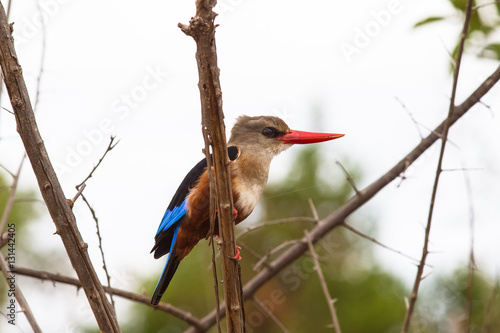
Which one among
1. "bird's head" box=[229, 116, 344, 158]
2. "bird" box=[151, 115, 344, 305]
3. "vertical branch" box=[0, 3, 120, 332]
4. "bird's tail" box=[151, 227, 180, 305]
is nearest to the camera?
"vertical branch" box=[0, 3, 120, 332]

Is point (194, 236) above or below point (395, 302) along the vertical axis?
above

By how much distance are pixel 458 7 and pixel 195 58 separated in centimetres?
145

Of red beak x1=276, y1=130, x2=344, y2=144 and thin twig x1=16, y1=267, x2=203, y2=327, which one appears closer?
thin twig x1=16, y1=267, x2=203, y2=327

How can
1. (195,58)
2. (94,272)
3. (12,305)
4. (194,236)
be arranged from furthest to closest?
(194,236), (12,305), (94,272), (195,58)

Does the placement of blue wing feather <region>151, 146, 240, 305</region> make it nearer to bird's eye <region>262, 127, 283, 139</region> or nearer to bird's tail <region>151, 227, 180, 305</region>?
bird's tail <region>151, 227, 180, 305</region>

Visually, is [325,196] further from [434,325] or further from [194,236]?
[194,236]

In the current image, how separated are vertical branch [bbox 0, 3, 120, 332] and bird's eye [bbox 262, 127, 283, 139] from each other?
4.82ft

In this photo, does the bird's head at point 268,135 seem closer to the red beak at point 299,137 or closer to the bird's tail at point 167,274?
the red beak at point 299,137

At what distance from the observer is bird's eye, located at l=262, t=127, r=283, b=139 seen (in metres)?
3.08

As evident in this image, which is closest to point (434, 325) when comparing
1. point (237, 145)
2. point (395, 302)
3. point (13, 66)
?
point (395, 302)

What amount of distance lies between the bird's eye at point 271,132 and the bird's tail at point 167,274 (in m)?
0.86

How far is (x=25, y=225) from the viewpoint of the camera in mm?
5281

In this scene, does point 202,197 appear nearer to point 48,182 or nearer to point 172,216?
point 172,216

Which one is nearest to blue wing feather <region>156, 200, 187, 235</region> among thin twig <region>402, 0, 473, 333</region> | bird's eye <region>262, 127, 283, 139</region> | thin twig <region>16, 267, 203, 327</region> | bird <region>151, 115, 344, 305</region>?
bird <region>151, 115, 344, 305</region>
